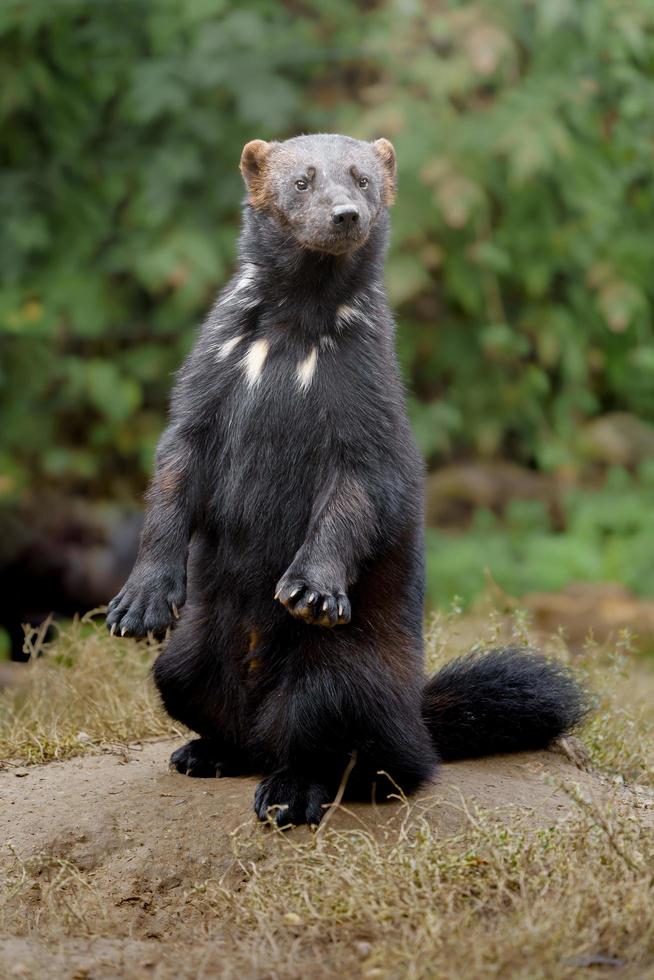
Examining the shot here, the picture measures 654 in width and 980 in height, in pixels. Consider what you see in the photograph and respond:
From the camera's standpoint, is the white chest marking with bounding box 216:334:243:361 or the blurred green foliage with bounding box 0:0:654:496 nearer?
the white chest marking with bounding box 216:334:243:361

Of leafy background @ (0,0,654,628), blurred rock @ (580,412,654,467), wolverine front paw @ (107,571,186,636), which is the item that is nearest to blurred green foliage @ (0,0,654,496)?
leafy background @ (0,0,654,628)

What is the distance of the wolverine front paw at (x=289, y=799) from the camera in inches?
159

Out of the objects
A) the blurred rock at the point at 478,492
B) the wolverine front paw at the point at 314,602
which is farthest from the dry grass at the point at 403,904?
the blurred rock at the point at 478,492

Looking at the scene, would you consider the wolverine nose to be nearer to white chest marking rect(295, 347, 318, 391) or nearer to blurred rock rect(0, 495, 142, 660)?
white chest marking rect(295, 347, 318, 391)

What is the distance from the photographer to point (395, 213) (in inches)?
396

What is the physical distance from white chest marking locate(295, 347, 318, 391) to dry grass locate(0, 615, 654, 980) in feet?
4.19

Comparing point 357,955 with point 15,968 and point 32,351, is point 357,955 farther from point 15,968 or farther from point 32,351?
point 32,351

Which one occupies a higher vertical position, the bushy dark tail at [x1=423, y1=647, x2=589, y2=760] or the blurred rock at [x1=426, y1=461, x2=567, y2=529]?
the blurred rock at [x1=426, y1=461, x2=567, y2=529]

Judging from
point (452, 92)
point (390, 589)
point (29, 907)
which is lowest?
point (29, 907)

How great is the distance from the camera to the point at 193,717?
177 inches

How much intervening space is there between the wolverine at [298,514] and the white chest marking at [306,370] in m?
0.01

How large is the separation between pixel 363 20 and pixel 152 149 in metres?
1.97

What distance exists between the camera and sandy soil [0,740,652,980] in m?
3.63

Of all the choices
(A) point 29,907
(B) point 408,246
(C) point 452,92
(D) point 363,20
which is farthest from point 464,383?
(A) point 29,907
